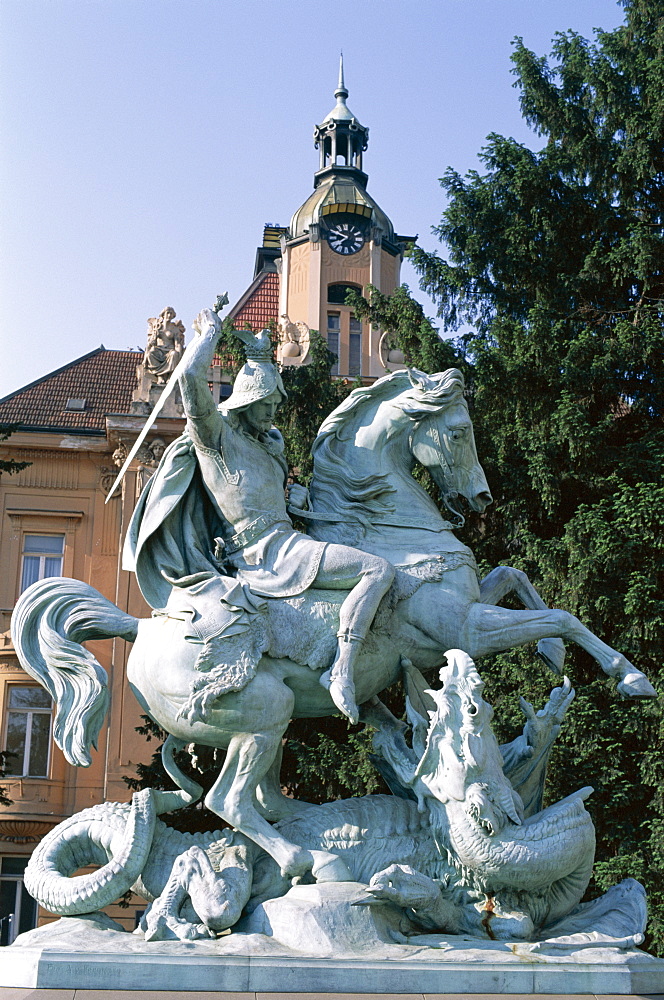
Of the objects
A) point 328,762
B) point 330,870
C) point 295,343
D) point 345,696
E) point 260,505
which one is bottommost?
point 330,870

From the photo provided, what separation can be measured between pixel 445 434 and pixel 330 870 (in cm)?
244

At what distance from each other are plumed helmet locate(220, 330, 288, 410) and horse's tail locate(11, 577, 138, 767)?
1.32 m

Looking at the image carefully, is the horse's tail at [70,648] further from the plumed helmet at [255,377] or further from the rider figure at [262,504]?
the plumed helmet at [255,377]

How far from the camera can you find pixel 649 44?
1662cm

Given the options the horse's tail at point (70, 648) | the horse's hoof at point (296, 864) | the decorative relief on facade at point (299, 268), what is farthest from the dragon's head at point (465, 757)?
the decorative relief on facade at point (299, 268)

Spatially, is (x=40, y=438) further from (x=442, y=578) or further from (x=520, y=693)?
(x=442, y=578)

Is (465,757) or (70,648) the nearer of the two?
(465,757)

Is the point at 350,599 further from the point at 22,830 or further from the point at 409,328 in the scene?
Answer: the point at 22,830

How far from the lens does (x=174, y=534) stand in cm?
710

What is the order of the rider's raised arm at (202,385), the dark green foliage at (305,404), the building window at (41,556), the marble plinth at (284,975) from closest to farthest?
the marble plinth at (284,975), the rider's raised arm at (202,385), the dark green foliage at (305,404), the building window at (41,556)

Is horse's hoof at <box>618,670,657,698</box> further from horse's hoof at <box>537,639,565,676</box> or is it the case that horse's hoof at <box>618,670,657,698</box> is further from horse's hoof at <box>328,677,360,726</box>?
horse's hoof at <box>328,677,360,726</box>

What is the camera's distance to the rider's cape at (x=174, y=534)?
6.94 metres

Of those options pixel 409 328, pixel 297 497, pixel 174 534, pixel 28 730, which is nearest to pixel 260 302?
pixel 28 730

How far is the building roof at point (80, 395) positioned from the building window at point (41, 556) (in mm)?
2376
